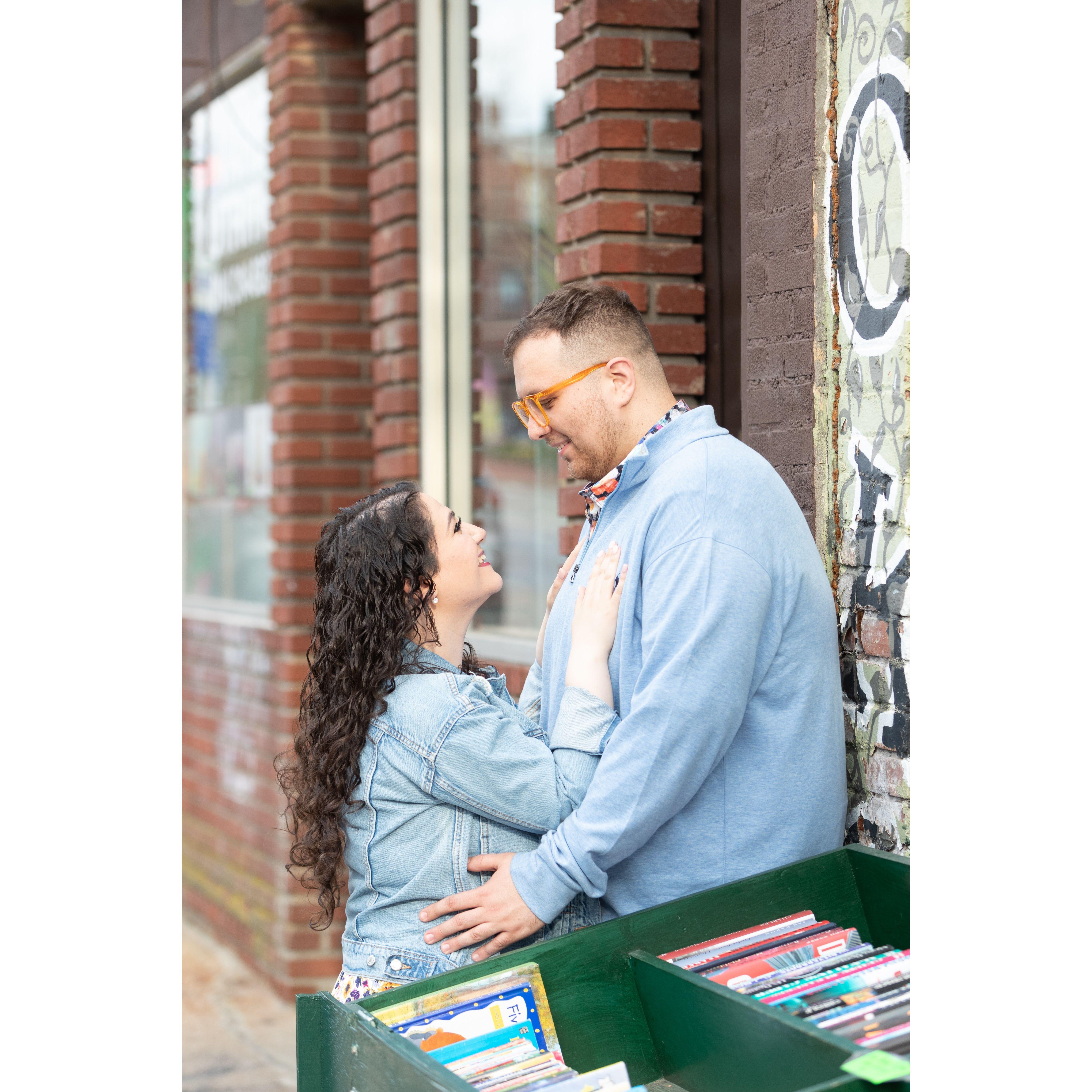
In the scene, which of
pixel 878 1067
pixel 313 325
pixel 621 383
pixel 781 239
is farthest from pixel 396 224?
pixel 878 1067

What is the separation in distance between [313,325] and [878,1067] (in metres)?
4.96

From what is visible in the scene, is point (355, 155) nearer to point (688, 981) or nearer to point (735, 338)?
point (735, 338)

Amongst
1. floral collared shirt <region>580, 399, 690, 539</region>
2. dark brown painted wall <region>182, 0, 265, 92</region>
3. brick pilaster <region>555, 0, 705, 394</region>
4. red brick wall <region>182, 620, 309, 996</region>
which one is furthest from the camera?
dark brown painted wall <region>182, 0, 265, 92</region>

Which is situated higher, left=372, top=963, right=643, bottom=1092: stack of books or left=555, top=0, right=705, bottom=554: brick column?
left=555, top=0, right=705, bottom=554: brick column

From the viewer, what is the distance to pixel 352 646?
2381 mm

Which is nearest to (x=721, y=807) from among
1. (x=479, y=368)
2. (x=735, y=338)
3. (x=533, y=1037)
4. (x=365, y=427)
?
(x=533, y=1037)

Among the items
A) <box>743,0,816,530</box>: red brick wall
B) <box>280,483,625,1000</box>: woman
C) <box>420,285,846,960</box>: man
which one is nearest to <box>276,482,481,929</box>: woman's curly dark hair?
<box>280,483,625,1000</box>: woman

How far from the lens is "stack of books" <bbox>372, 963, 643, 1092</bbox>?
1815 millimetres

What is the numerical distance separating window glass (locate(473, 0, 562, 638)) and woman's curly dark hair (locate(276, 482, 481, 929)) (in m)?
2.24

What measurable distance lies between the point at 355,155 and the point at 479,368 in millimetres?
1567

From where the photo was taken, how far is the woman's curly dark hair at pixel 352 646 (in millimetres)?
2328

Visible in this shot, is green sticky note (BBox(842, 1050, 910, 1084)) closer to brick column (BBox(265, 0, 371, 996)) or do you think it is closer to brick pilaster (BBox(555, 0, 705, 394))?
brick pilaster (BBox(555, 0, 705, 394))
